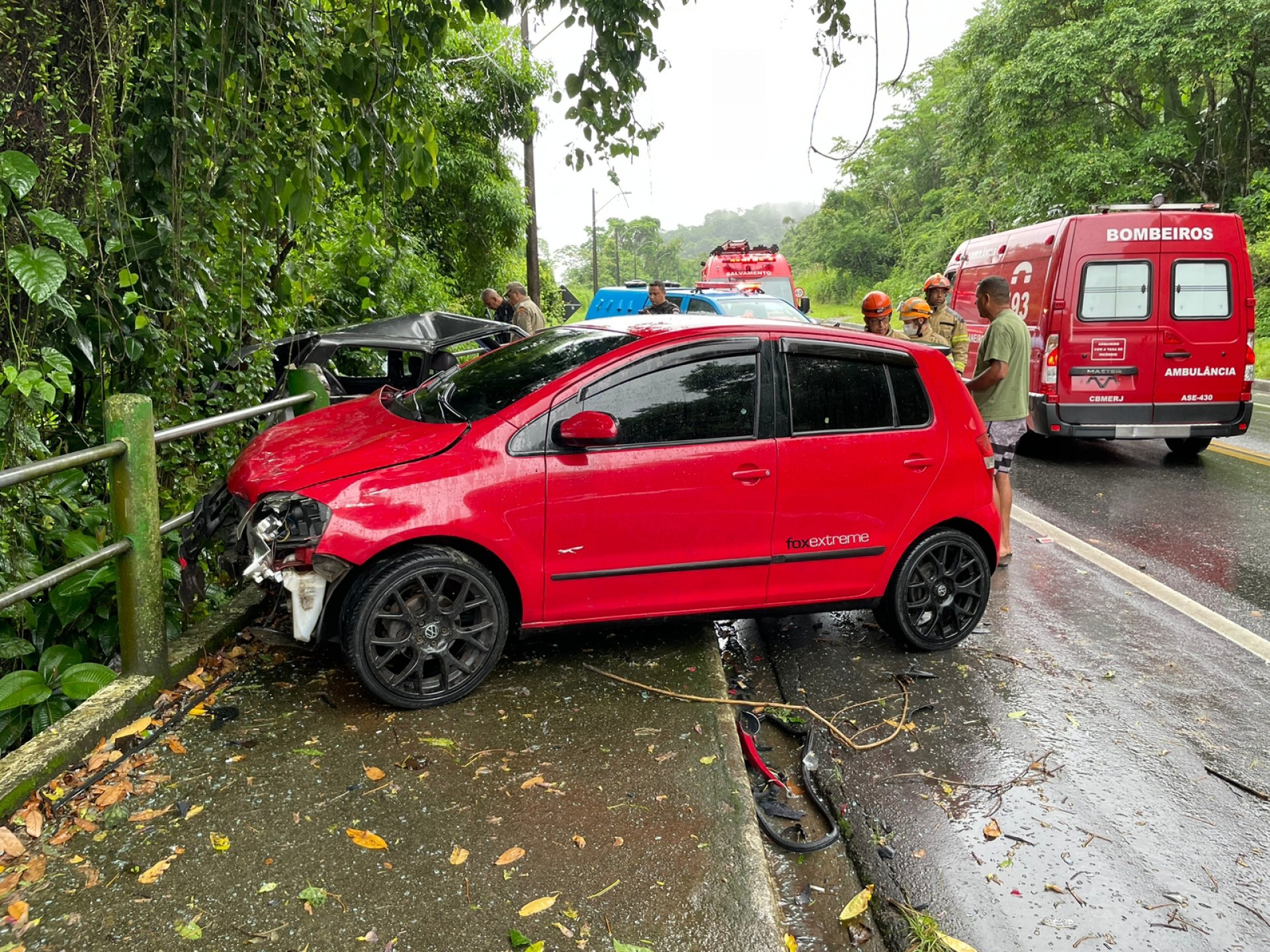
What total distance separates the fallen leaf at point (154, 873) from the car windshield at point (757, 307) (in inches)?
431

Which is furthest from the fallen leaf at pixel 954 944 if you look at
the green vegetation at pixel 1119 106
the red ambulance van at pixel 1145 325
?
the green vegetation at pixel 1119 106

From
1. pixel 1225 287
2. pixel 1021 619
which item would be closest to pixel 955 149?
pixel 1225 287

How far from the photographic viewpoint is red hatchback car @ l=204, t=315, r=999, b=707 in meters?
3.81

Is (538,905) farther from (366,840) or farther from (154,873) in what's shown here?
(154,873)

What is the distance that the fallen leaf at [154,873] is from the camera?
9.12 ft

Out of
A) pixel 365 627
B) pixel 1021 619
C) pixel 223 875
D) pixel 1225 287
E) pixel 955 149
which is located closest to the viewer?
pixel 223 875

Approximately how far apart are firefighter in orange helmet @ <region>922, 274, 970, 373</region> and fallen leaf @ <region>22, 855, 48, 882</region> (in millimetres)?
6698

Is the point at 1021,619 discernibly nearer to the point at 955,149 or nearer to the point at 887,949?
the point at 887,949

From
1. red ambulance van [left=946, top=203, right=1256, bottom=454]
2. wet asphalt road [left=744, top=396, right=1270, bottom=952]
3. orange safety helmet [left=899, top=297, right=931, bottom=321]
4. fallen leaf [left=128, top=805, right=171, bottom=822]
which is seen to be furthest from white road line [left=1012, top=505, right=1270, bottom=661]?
fallen leaf [left=128, top=805, right=171, bottom=822]

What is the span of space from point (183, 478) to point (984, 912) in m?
4.43

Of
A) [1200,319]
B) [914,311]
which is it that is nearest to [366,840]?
[914,311]

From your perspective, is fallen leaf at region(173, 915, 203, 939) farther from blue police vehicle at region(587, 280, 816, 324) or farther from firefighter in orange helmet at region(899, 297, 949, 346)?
blue police vehicle at region(587, 280, 816, 324)

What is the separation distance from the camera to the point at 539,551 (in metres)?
4.03

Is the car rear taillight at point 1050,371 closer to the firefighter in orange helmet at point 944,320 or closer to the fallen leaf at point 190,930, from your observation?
the firefighter in orange helmet at point 944,320
